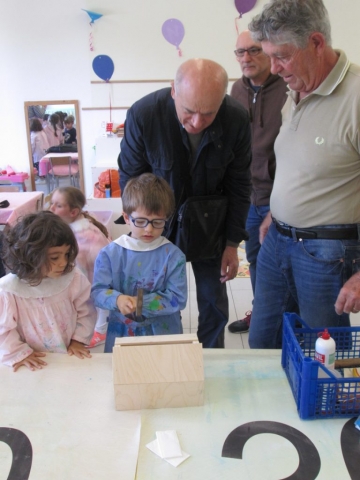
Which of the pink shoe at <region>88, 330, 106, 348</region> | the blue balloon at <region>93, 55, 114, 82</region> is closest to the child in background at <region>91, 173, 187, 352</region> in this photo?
the pink shoe at <region>88, 330, 106, 348</region>

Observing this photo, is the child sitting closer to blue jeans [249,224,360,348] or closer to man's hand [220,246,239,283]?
man's hand [220,246,239,283]

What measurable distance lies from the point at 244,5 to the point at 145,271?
168 inches

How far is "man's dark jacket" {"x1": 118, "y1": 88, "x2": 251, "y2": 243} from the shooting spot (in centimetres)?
157

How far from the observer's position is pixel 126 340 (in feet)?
3.64

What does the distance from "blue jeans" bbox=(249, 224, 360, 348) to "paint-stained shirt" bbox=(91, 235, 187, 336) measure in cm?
32

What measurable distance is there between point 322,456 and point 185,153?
1089 millimetres

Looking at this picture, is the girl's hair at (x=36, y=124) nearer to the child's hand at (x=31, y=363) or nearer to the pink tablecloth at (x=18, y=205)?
the pink tablecloth at (x=18, y=205)

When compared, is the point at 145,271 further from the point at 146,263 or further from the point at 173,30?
the point at 173,30

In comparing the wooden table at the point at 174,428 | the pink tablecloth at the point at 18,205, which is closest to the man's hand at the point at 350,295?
the wooden table at the point at 174,428

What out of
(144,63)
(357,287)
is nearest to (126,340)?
(357,287)

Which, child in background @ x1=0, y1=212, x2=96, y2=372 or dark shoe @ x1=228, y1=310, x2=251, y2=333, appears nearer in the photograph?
child in background @ x1=0, y1=212, x2=96, y2=372

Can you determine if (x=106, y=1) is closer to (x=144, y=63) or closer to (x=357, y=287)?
(x=144, y=63)

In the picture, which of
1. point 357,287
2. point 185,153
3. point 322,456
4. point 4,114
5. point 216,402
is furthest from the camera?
point 4,114

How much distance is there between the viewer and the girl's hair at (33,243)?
1.27m
